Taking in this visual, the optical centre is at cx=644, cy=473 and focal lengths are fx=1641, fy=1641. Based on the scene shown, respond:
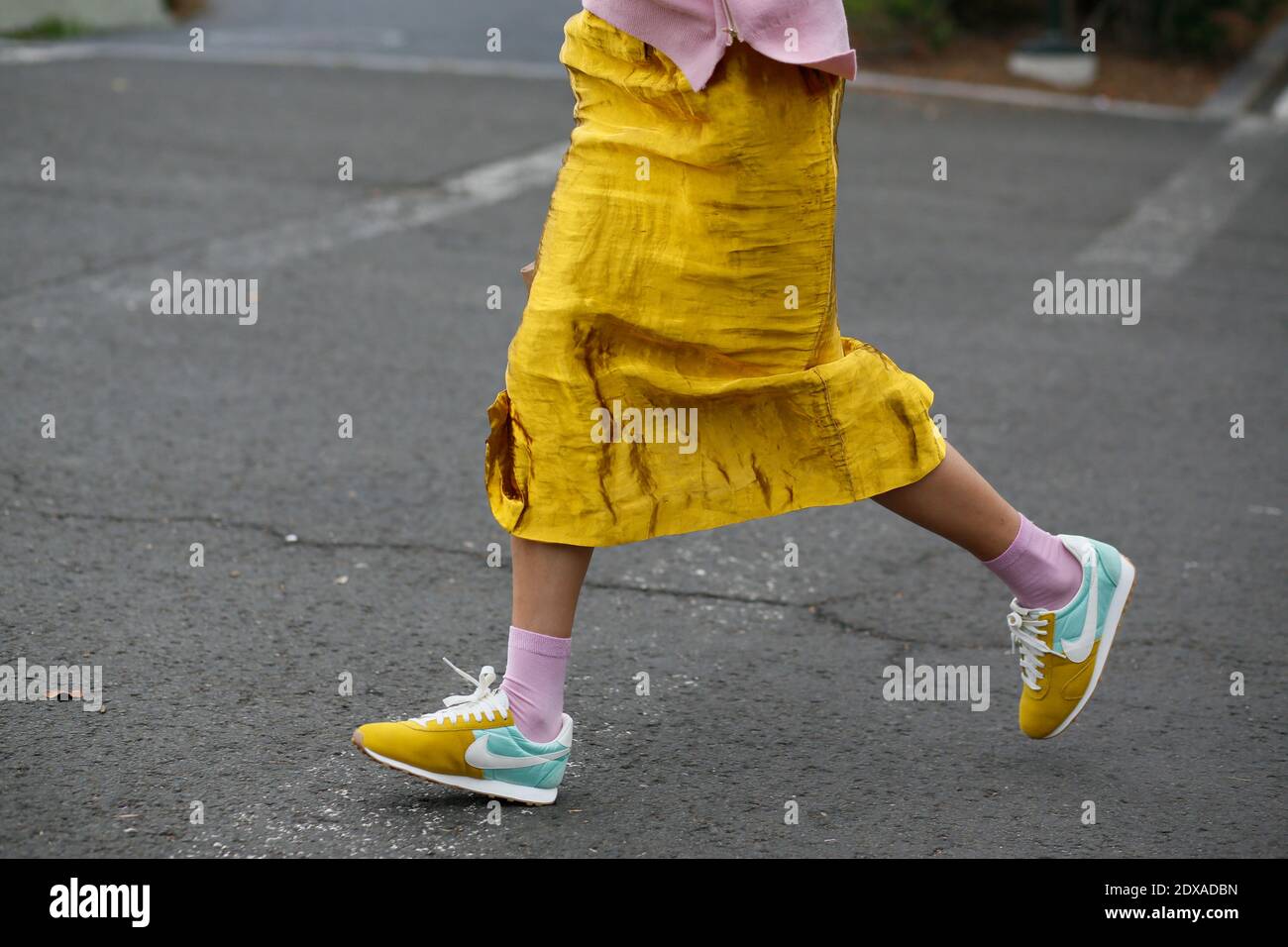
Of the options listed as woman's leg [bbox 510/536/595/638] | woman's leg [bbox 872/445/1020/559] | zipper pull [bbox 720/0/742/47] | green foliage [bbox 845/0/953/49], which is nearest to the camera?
zipper pull [bbox 720/0/742/47]

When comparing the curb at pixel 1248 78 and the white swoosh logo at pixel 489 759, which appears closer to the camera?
the white swoosh logo at pixel 489 759

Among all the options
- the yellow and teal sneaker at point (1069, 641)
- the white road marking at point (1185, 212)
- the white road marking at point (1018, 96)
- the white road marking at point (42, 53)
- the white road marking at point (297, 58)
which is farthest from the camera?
the white road marking at point (1018, 96)

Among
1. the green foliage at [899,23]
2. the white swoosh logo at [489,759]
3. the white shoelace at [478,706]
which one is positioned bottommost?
the white swoosh logo at [489,759]

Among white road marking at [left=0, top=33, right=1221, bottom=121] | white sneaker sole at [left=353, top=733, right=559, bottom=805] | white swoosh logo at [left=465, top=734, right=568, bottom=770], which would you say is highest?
white road marking at [left=0, top=33, right=1221, bottom=121]

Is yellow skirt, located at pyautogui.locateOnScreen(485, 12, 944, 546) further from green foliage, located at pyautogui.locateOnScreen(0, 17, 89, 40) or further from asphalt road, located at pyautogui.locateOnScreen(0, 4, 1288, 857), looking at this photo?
green foliage, located at pyautogui.locateOnScreen(0, 17, 89, 40)

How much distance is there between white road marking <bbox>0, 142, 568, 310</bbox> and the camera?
19.9ft

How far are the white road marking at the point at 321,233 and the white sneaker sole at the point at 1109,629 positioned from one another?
3.98 m

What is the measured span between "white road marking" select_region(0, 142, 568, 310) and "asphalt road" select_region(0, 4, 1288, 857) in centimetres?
3

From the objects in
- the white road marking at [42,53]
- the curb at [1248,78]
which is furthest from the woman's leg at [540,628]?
the curb at [1248,78]

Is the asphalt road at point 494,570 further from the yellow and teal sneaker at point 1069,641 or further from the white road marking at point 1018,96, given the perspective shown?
the white road marking at point 1018,96

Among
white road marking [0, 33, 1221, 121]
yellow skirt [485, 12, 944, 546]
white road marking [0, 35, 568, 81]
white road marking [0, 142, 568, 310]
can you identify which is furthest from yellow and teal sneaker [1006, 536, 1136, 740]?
white road marking [0, 33, 1221, 121]

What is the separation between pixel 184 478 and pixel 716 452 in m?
2.09

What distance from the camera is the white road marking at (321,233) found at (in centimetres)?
605
